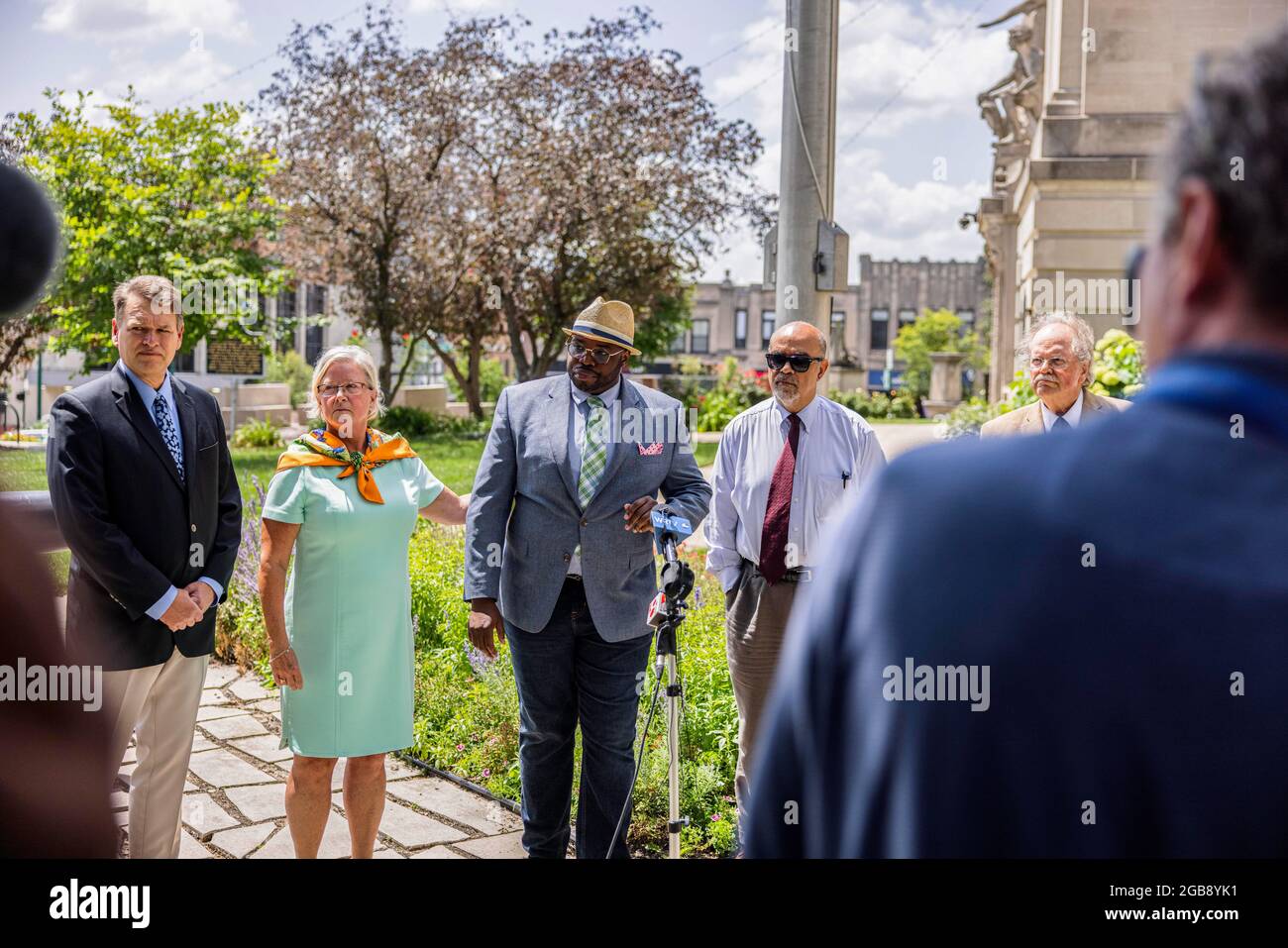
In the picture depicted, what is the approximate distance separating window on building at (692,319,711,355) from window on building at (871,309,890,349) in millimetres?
20733

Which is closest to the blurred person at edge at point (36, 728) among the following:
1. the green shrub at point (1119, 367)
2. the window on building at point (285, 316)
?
the green shrub at point (1119, 367)

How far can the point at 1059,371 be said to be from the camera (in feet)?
14.8

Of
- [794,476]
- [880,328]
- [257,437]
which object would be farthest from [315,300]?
[880,328]

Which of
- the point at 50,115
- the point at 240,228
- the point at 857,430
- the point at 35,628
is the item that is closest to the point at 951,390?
the point at 240,228

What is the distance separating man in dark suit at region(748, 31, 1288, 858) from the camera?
980 millimetres

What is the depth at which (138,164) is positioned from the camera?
51.1 feet

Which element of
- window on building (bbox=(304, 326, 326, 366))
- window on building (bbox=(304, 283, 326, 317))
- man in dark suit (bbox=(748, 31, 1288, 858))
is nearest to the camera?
man in dark suit (bbox=(748, 31, 1288, 858))

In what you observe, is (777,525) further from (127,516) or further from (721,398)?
(721,398)

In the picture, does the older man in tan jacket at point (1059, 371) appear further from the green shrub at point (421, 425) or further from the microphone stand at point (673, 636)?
the green shrub at point (421, 425)

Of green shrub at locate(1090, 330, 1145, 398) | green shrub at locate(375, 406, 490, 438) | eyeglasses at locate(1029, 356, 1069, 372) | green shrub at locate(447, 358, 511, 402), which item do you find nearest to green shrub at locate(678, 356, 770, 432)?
green shrub at locate(375, 406, 490, 438)

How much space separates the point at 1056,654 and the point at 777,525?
3407 millimetres

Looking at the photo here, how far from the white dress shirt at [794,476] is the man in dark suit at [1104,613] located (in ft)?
10.9

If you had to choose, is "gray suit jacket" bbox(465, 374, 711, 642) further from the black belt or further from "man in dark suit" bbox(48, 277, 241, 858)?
"man in dark suit" bbox(48, 277, 241, 858)

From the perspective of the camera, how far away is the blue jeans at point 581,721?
13.6 ft
